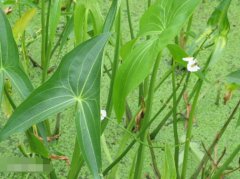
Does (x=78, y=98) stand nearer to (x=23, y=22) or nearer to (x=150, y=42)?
(x=150, y=42)

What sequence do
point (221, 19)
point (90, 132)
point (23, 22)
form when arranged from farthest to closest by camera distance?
point (23, 22) → point (221, 19) → point (90, 132)

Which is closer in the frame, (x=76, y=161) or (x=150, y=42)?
(x=150, y=42)

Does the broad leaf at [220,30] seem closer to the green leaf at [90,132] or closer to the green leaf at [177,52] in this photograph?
the green leaf at [177,52]

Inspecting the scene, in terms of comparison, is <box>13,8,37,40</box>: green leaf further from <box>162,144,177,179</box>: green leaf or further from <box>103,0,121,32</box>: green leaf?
<box>162,144,177,179</box>: green leaf

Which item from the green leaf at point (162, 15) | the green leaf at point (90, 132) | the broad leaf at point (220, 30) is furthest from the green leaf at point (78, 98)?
the broad leaf at point (220, 30)

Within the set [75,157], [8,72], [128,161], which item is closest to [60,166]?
[128,161]

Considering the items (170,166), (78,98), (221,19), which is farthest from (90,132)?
(221,19)

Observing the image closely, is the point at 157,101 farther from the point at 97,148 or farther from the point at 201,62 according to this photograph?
the point at 97,148

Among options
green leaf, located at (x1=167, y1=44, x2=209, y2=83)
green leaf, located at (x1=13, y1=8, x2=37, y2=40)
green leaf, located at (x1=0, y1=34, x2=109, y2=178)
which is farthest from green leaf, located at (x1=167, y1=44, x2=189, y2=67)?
green leaf, located at (x1=13, y1=8, x2=37, y2=40)
